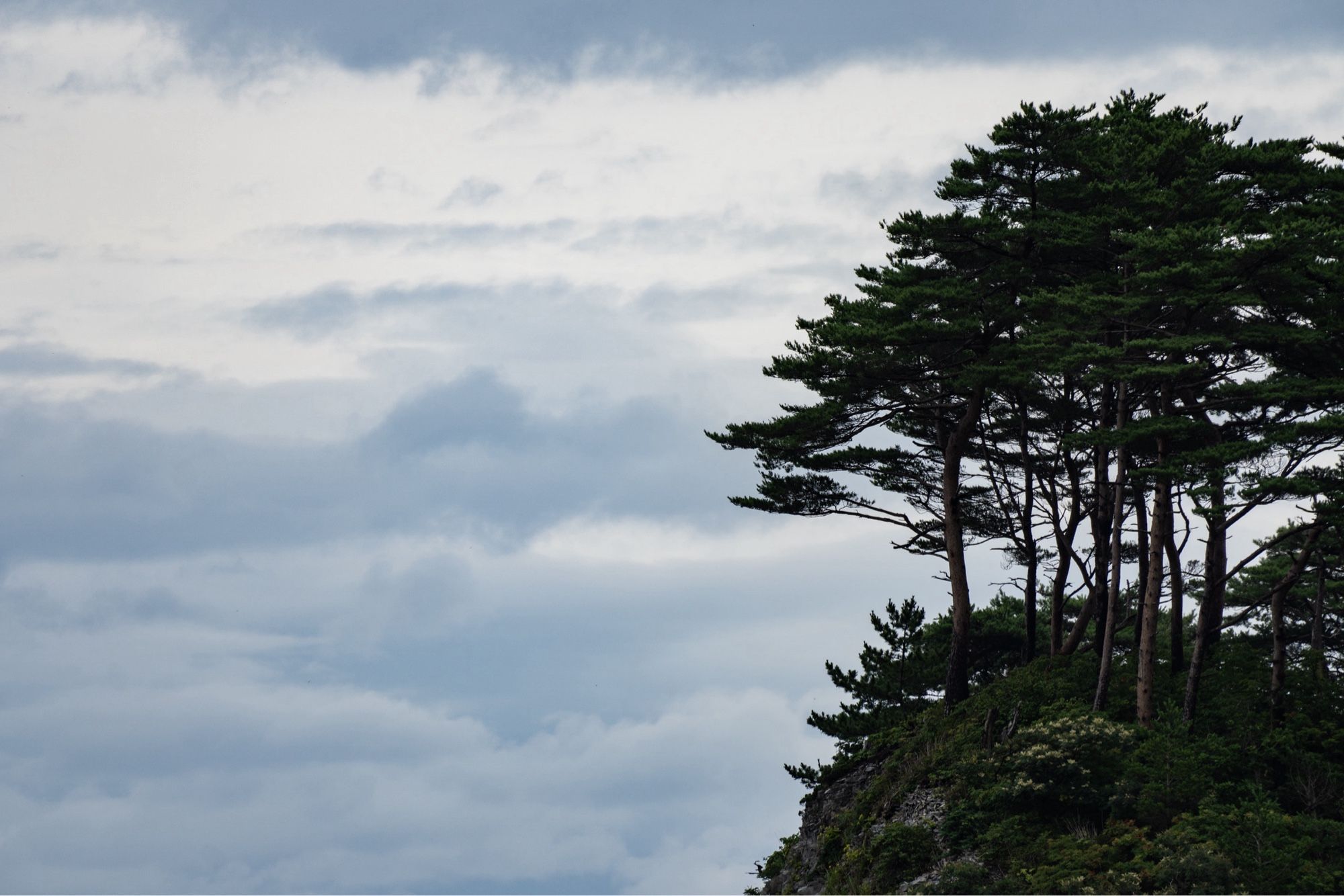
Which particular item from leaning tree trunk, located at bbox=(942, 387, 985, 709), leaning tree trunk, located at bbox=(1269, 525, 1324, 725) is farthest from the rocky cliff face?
leaning tree trunk, located at bbox=(1269, 525, 1324, 725)

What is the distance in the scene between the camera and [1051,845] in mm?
24234

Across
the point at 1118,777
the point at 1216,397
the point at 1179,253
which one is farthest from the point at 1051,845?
the point at 1179,253

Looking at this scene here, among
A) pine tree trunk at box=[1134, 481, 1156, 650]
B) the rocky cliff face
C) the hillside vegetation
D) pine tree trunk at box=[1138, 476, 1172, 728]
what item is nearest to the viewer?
the hillside vegetation

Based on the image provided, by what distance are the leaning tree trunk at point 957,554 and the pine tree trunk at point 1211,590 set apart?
5772 mm

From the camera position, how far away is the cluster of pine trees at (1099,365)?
88.4ft

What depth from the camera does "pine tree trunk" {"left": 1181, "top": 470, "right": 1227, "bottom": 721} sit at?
26.7 metres

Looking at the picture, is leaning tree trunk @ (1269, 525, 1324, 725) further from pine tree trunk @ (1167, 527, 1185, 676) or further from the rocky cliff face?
the rocky cliff face

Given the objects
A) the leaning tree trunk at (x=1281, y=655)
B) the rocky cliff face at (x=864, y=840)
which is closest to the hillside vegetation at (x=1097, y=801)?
the rocky cliff face at (x=864, y=840)

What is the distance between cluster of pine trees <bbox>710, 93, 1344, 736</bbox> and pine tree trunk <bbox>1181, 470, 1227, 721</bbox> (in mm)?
72

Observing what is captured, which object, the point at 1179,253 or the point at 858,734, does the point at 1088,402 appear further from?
the point at 858,734

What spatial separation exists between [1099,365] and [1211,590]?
5.61 meters

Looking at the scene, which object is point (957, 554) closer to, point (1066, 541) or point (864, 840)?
point (1066, 541)

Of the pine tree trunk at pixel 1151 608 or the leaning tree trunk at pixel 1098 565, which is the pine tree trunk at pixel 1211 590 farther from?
the leaning tree trunk at pixel 1098 565

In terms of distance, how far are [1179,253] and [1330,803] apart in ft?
37.6
